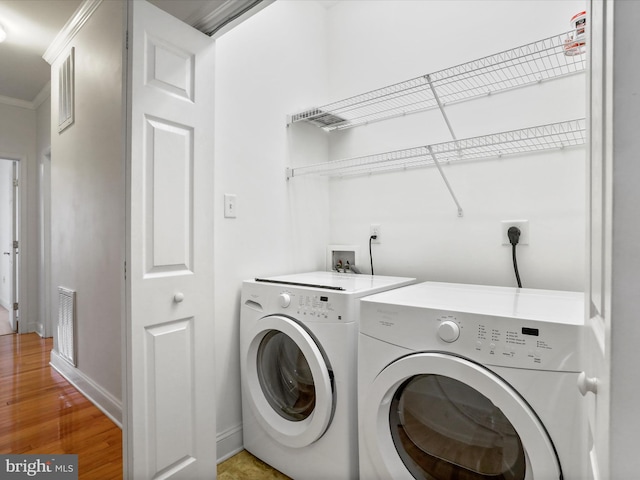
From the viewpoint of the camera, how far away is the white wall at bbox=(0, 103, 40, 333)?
364 centimetres

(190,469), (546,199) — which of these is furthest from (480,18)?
(190,469)

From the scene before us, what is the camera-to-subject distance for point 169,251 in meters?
1.32

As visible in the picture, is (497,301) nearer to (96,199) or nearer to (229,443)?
(229,443)

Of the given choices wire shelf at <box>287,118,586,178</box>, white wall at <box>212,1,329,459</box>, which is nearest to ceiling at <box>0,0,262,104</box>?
white wall at <box>212,1,329,459</box>

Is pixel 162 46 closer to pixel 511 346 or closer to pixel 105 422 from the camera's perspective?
pixel 511 346

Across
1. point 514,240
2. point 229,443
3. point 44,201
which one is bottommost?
point 229,443

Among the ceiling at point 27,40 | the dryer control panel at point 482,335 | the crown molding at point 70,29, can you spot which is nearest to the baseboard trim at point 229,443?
the dryer control panel at point 482,335

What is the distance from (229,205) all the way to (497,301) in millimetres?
1261

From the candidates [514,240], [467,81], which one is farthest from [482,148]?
[514,240]

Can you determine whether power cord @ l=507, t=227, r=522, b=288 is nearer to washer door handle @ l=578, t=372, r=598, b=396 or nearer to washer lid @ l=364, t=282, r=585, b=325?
washer lid @ l=364, t=282, r=585, b=325

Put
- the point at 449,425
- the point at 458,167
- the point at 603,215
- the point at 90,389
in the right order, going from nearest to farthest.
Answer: the point at 603,215, the point at 449,425, the point at 458,167, the point at 90,389

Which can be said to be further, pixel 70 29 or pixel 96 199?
pixel 70 29

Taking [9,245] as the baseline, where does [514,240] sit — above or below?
above

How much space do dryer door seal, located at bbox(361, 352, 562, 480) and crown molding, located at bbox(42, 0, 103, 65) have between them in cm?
265
